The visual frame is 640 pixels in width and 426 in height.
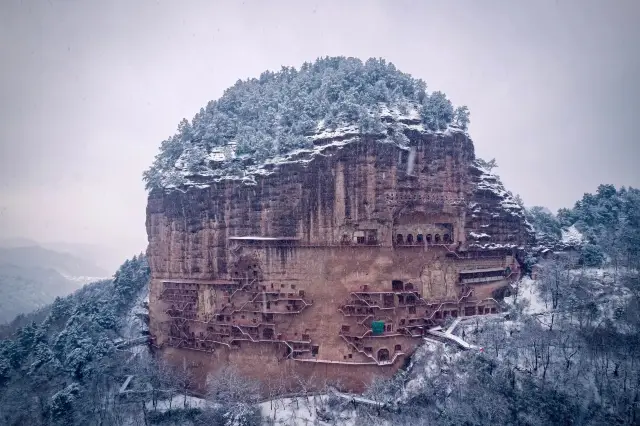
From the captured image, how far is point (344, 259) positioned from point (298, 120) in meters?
9.78

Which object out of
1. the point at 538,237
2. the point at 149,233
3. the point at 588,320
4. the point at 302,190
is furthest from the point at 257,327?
the point at 538,237

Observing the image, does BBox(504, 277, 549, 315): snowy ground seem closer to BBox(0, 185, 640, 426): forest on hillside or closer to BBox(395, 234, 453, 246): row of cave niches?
BBox(0, 185, 640, 426): forest on hillside

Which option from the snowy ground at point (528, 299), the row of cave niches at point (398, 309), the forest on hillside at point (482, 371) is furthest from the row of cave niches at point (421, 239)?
the snowy ground at point (528, 299)

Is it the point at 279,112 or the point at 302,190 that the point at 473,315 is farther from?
the point at 279,112

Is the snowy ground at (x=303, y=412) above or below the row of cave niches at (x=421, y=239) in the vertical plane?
below

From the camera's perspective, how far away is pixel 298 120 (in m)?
29.9

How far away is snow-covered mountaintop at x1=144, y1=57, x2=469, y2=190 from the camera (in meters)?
28.3

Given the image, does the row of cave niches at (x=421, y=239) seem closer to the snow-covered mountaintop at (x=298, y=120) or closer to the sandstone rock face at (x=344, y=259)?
the sandstone rock face at (x=344, y=259)

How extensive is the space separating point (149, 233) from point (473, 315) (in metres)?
23.9

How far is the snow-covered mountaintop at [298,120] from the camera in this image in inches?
1116

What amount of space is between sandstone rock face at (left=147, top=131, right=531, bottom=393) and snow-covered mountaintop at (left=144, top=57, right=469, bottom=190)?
3.80 feet

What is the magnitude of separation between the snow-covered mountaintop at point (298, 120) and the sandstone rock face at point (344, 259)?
116cm

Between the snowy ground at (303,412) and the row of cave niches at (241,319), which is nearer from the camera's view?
the snowy ground at (303,412)

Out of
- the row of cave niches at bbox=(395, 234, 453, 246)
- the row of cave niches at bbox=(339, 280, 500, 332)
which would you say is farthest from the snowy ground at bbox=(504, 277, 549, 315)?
the row of cave niches at bbox=(395, 234, 453, 246)
